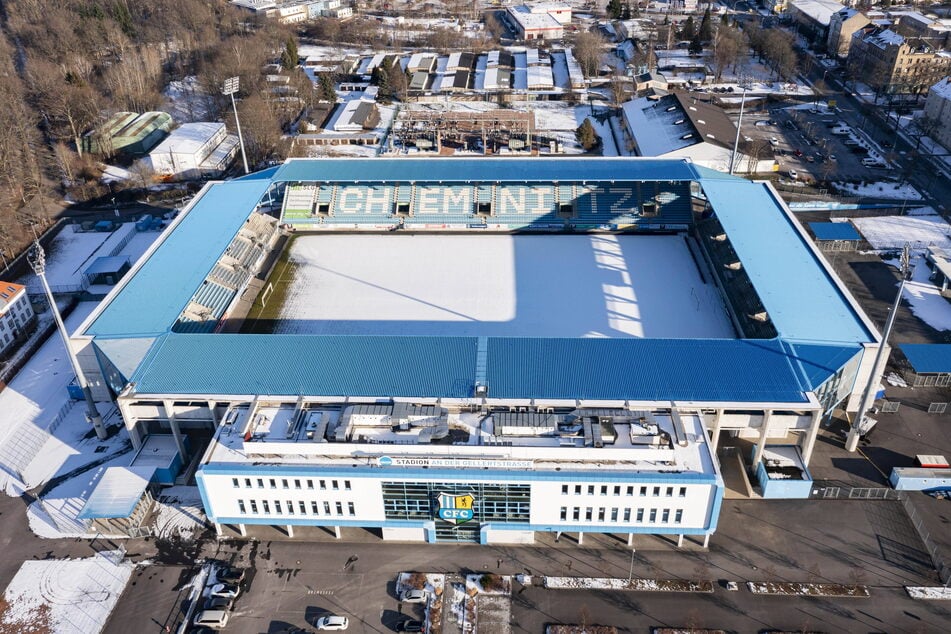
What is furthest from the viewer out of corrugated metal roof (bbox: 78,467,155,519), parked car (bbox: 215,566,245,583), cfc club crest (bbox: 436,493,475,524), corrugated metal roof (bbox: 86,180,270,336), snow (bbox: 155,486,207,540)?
corrugated metal roof (bbox: 86,180,270,336)

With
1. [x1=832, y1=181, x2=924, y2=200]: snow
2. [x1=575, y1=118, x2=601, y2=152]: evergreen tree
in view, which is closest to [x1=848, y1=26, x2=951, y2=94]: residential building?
[x1=832, y1=181, x2=924, y2=200]: snow

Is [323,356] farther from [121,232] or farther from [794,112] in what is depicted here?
[794,112]

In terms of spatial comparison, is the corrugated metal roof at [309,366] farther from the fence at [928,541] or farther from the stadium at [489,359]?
the fence at [928,541]

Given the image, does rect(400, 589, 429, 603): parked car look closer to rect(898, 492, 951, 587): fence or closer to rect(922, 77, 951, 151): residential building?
rect(898, 492, 951, 587): fence

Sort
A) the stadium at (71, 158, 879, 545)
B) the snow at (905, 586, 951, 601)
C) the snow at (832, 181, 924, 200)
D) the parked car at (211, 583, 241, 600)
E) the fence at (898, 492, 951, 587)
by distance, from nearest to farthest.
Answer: the snow at (905, 586, 951, 601)
the parked car at (211, 583, 241, 600)
the fence at (898, 492, 951, 587)
the stadium at (71, 158, 879, 545)
the snow at (832, 181, 924, 200)

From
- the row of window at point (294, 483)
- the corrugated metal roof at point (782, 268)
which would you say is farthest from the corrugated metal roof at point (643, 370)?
the row of window at point (294, 483)
